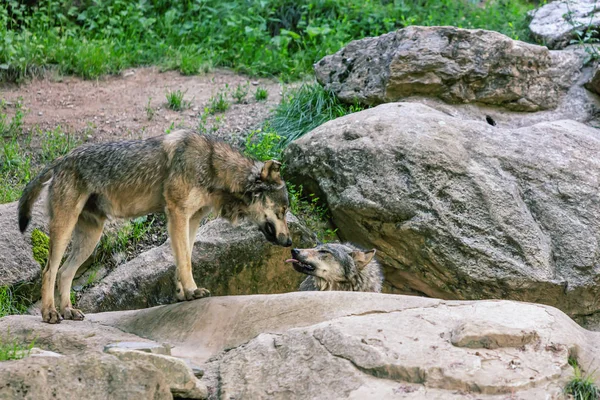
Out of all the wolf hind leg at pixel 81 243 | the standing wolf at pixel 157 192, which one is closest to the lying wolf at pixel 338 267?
the standing wolf at pixel 157 192

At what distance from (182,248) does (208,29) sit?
8068 mm

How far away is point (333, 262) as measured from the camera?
852cm

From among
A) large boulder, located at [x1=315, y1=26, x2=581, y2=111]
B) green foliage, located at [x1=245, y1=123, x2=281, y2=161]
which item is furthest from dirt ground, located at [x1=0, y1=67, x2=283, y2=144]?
large boulder, located at [x1=315, y1=26, x2=581, y2=111]

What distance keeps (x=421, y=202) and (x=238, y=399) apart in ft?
12.9

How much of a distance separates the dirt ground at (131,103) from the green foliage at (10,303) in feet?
10.5

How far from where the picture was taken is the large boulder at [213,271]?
28.8 ft

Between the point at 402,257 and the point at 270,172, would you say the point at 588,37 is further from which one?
the point at 270,172

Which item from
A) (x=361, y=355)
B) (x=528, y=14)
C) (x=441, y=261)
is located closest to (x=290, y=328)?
(x=361, y=355)

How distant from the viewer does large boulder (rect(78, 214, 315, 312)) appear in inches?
346

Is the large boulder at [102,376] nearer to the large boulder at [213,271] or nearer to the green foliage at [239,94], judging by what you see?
the large boulder at [213,271]

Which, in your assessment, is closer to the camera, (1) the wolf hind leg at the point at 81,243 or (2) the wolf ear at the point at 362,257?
(1) the wolf hind leg at the point at 81,243

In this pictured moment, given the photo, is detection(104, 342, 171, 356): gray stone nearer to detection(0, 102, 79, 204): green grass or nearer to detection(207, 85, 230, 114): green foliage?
detection(0, 102, 79, 204): green grass

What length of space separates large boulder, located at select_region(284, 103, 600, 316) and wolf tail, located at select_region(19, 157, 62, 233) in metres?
3.35

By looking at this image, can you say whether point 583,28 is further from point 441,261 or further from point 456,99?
point 441,261
